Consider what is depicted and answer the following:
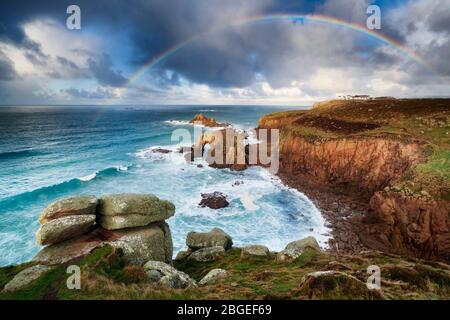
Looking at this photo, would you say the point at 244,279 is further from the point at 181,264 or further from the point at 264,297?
the point at 181,264

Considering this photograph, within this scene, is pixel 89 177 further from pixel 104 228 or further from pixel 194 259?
pixel 194 259

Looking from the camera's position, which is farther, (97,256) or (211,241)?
(211,241)

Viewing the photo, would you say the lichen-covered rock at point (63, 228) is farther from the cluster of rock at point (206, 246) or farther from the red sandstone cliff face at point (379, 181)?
the red sandstone cliff face at point (379, 181)

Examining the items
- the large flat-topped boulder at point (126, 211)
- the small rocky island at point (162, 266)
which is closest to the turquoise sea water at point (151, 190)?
the small rocky island at point (162, 266)

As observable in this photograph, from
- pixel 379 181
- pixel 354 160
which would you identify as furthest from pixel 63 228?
pixel 354 160

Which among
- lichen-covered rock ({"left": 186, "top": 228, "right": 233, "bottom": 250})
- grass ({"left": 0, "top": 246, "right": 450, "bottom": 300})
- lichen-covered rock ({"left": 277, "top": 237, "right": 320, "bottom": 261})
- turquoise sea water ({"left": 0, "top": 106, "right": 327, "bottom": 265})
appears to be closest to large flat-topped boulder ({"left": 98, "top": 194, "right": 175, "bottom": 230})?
grass ({"left": 0, "top": 246, "right": 450, "bottom": 300})
